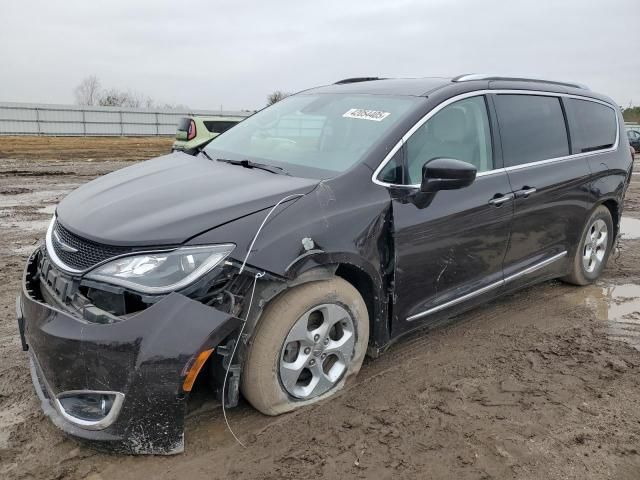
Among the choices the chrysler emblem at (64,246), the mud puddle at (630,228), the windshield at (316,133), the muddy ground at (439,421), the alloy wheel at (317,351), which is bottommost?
the muddy ground at (439,421)

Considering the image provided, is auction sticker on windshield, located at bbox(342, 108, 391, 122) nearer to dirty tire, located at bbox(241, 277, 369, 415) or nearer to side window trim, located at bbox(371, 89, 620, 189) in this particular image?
side window trim, located at bbox(371, 89, 620, 189)

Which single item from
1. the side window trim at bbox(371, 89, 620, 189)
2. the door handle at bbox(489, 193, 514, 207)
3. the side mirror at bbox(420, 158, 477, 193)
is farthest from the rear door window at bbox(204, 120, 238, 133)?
the side mirror at bbox(420, 158, 477, 193)

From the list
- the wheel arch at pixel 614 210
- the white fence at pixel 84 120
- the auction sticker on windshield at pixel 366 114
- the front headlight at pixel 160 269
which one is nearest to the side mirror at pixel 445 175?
the auction sticker on windshield at pixel 366 114

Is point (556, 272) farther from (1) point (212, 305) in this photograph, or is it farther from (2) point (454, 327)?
(1) point (212, 305)

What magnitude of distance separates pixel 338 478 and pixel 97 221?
1669mm

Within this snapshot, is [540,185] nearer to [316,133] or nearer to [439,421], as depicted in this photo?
[316,133]

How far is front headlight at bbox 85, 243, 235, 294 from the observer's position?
2.36 metres

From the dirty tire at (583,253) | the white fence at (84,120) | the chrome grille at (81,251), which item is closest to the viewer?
the chrome grille at (81,251)

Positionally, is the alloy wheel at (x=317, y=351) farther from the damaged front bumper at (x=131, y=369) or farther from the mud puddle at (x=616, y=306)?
the mud puddle at (x=616, y=306)

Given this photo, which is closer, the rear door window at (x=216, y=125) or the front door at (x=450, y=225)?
the front door at (x=450, y=225)

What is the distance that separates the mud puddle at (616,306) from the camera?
4.16 meters

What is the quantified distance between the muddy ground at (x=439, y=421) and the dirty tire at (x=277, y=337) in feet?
0.41

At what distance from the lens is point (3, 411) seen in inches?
113

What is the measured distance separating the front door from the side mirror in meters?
0.11
